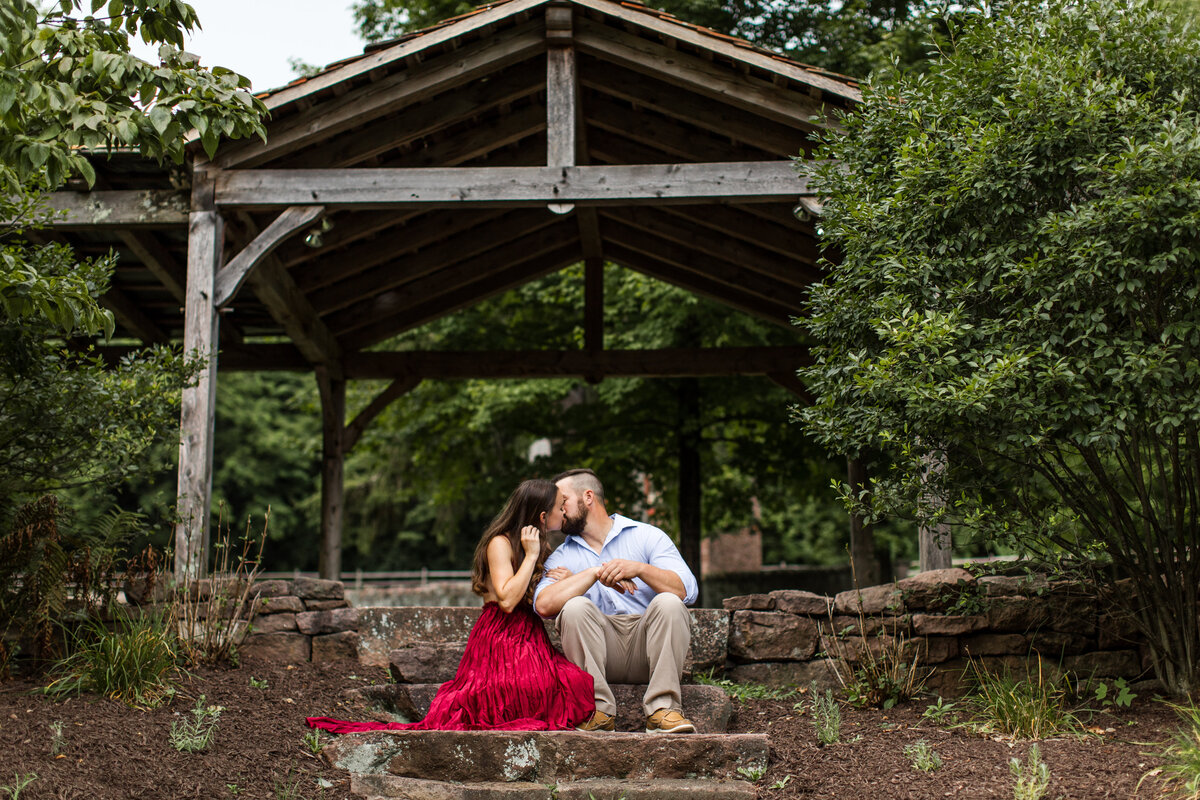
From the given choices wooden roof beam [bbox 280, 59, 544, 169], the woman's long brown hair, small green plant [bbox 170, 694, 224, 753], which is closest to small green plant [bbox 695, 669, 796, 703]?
the woman's long brown hair

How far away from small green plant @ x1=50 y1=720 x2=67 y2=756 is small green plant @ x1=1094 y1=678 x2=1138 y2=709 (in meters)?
4.25

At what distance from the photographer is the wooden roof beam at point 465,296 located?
35.1 ft

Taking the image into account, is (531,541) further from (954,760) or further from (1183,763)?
(1183,763)

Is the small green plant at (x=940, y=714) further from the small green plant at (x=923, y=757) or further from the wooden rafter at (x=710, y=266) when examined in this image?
the wooden rafter at (x=710, y=266)

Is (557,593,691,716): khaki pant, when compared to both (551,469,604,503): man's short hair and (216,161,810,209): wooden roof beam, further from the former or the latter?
(216,161,810,209): wooden roof beam

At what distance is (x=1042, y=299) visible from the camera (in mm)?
4152

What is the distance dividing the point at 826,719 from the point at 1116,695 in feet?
4.40

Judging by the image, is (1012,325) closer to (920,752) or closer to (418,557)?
(920,752)

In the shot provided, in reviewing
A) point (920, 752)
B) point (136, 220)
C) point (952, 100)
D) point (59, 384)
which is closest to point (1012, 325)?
point (952, 100)

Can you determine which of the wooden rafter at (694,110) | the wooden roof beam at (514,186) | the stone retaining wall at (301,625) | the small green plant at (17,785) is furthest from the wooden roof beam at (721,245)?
the small green plant at (17,785)

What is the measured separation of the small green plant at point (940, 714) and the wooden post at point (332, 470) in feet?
23.7

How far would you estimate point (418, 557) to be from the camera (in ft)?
89.5

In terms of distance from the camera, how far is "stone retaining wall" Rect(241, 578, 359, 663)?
6020mm

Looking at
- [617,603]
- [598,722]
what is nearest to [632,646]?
[617,603]
